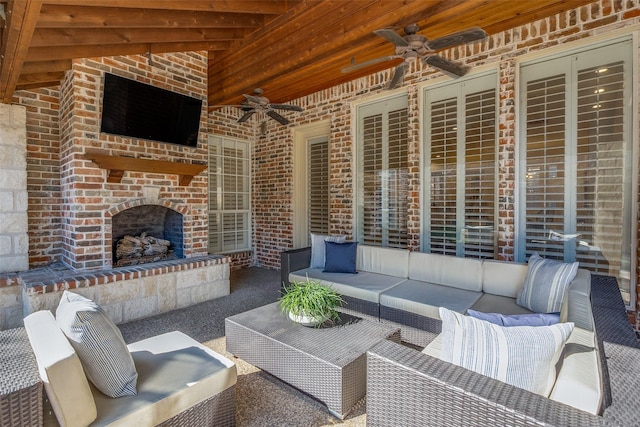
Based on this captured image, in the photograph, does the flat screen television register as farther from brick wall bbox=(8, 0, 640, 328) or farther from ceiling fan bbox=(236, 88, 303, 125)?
ceiling fan bbox=(236, 88, 303, 125)

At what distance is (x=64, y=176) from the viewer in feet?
12.8

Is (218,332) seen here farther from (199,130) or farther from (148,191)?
(199,130)

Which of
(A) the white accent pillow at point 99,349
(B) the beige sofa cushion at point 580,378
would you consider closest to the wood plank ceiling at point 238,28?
(A) the white accent pillow at point 99,349

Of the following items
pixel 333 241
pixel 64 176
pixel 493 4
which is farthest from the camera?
pixel 333 241

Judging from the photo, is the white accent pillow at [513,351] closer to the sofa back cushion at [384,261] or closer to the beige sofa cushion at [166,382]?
the beige sofa cushion at [166,382]

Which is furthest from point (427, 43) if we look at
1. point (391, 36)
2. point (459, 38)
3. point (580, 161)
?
point (580, 161)

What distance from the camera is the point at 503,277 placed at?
307cm

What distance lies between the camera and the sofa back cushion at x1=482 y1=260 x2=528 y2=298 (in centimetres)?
299

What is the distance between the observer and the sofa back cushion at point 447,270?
3.24 meters

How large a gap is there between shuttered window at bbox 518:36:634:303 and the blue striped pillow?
0.87 m

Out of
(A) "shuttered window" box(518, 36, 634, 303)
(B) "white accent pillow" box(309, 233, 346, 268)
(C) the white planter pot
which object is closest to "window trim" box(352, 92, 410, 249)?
(B) "white accent pillow" box(309, 233, 346, 268)

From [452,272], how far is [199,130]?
3820mm

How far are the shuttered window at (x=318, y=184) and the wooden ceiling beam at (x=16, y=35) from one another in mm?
3932

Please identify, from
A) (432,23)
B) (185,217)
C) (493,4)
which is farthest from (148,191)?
(493,4)
